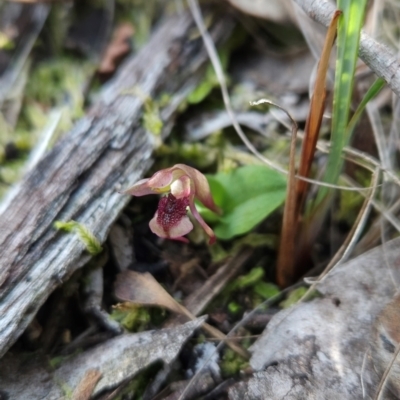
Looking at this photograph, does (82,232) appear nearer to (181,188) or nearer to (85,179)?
(85,179)

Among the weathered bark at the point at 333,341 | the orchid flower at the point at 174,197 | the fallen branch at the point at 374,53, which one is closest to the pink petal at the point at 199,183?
the orchid flower at the point at 174,197

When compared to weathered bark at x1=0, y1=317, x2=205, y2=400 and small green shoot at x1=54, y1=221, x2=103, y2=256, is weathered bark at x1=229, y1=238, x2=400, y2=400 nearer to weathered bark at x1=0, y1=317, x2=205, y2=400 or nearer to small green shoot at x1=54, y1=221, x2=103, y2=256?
weathered bark at x1=0, y1=317, x2=205, y2=400

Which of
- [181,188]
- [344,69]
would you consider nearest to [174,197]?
[181,188]

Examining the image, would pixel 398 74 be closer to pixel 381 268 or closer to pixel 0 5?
pixel 381 268

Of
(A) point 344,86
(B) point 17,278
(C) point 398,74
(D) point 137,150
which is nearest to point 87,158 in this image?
(D) point 137,150

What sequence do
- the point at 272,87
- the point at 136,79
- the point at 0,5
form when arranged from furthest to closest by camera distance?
A: the point at 0,5, the point at 272,87, the point at 136,79

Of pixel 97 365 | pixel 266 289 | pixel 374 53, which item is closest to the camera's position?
pixel 374 53

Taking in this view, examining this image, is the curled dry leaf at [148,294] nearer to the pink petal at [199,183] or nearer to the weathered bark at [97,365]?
the weathered bark at [97,365]
